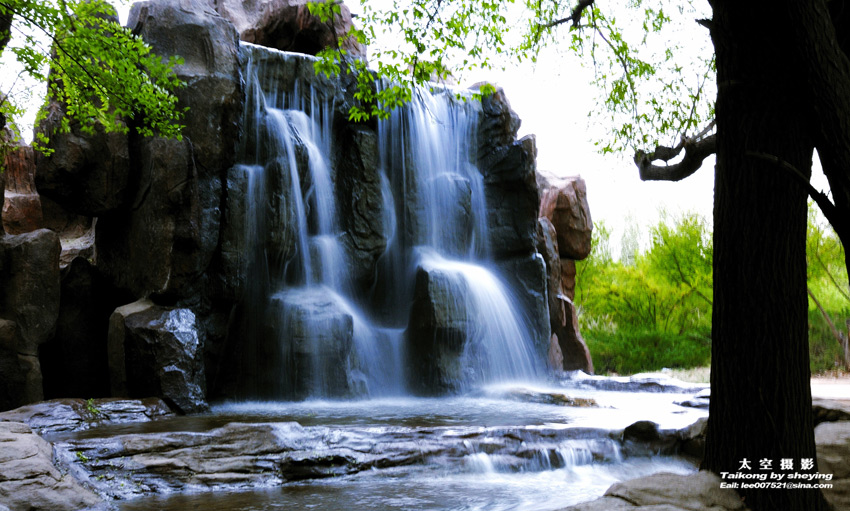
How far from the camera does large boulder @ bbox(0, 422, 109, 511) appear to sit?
186 inches

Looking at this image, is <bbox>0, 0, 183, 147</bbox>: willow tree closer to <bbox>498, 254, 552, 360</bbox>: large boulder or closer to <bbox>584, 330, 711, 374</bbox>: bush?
<bbox>498, 254, 552, 360</bbox>: large boulder

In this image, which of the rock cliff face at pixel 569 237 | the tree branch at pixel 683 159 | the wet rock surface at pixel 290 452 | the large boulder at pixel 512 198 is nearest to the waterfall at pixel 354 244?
the large boulder at pixel 512 198

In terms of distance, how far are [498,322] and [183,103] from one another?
301 inches

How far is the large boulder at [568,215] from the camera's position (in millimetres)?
22547

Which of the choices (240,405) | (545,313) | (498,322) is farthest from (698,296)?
(240,405)

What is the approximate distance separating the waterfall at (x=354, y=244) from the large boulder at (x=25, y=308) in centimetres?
326

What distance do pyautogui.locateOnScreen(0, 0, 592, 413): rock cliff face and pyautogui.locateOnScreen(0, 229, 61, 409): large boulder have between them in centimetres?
3

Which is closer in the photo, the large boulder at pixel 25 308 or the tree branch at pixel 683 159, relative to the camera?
the tree branch at pixel 683 159

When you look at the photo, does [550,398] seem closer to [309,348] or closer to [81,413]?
[309,348]

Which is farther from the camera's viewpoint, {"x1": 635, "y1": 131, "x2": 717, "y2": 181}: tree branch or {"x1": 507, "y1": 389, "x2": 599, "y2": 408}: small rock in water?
{"x1": 507, "y1": 389, "x2": 599, "y2": 408}: small rock in water

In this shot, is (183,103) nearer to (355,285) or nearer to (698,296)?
(355,285)

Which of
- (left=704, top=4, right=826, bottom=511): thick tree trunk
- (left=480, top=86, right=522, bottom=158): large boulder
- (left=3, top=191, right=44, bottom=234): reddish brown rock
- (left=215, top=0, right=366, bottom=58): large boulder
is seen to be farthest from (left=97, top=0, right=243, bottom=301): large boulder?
(left=704, top=4, right=826, bottom=511): thick tree trunk

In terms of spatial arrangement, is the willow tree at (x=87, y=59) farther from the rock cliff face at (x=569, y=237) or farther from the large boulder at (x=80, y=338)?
the rock cliff face at (x=569, y=237)

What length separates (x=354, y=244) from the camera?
14406 mm
